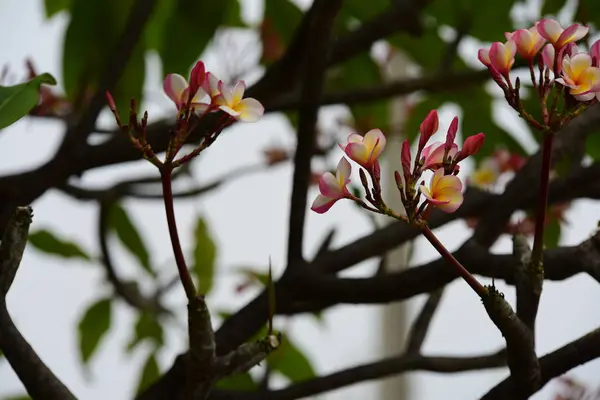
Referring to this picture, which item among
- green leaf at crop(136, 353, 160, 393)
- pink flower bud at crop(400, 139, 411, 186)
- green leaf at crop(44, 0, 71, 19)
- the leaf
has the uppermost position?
green leaf at crop(44, 0, 71, 19)

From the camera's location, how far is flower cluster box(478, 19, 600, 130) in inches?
8.2

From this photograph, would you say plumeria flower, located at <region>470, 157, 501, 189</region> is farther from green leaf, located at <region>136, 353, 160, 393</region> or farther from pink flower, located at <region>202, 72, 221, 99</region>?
green leaf, located at <region>136, 353, 160, 393</region>

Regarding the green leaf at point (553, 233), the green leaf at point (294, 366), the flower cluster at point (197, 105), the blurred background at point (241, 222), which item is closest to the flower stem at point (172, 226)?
the flower cluster at point (197, 105)

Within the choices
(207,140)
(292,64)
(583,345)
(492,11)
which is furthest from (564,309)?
(207,140)

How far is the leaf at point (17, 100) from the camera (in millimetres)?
254

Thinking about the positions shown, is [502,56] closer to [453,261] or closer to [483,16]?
[453,261]

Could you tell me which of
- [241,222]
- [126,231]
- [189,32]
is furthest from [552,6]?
[241,222]

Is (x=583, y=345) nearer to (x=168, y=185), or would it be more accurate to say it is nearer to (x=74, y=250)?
(x=168, y=185)

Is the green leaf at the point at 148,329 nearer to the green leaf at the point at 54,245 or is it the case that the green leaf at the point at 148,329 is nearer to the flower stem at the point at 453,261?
the green leaf at the point at 54,245

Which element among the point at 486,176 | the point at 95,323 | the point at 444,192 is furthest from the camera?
the point at 95,323

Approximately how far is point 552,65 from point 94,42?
45 centimetres

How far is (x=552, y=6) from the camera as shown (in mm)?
545

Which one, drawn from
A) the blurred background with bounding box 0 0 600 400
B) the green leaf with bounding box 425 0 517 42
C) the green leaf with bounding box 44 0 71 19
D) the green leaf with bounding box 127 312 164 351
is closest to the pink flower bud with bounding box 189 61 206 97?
the blurred background with bounding box 0 0 600 400

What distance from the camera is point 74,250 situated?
90 centimetres
